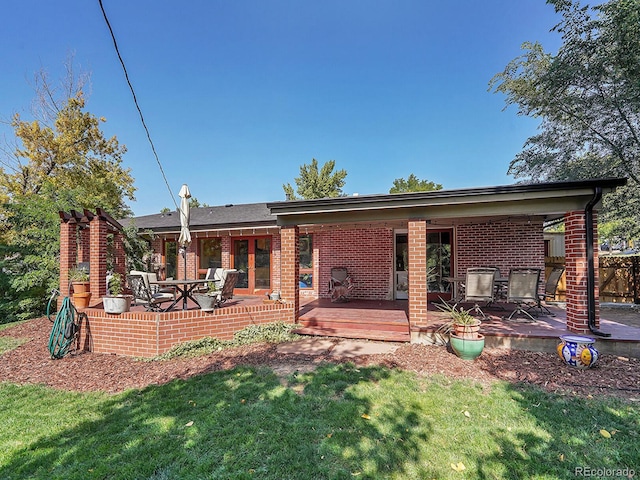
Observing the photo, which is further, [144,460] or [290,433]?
[290,433]

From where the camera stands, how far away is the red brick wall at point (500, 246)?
848 cm

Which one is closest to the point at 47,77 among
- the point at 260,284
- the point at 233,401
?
the point at 260,284

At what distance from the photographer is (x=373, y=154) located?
2061 cm

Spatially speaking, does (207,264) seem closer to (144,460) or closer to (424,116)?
(144,460)

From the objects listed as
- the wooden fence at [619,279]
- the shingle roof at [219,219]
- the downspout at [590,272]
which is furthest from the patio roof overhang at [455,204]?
the wooden fence at [619,279]

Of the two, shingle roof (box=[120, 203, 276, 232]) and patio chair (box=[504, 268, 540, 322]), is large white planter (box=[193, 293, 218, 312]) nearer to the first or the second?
shingle roof (box=[120, 203, 276, 232])

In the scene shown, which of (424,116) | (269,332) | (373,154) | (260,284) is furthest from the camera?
(373,154)

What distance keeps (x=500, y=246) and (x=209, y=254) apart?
1016 centimetres

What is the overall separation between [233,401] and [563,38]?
495 inches

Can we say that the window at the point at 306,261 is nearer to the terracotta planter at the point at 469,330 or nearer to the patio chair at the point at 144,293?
the patio chair at the point at 144,293

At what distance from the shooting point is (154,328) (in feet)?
17.4

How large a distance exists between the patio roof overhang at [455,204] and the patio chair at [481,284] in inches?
50.8

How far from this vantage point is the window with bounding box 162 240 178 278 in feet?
41.3

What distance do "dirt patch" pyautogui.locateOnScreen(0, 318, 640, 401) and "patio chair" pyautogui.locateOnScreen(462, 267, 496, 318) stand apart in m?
1.43
